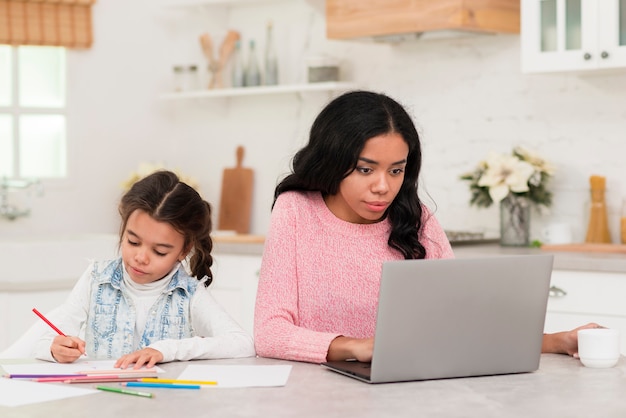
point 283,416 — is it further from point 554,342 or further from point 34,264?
point 34,264

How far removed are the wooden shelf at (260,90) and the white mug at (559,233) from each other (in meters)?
1.15

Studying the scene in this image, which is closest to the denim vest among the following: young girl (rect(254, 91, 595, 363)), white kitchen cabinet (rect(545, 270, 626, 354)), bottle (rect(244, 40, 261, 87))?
young girl (rect(254, 91, 595, 363))

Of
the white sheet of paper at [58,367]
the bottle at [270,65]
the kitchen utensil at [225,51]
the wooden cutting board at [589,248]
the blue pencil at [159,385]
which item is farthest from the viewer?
the kitchen utensil at [225,51]

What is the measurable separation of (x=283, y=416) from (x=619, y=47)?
2374 mm

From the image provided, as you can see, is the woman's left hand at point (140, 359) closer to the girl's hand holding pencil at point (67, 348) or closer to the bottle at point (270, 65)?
the girl's hand holding pencil at point (67, 348)

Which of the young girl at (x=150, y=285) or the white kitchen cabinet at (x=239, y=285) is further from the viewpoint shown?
the white kitchen cabinet at (x=239, y=285)

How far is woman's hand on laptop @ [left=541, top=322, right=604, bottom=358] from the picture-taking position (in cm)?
213

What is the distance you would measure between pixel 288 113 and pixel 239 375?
3059mm

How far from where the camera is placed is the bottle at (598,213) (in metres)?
3.83

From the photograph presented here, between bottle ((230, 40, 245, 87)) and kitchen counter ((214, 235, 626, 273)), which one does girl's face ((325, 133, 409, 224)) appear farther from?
bottle ((230, 40, 245, 87))

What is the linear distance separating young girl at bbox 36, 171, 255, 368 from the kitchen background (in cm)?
186

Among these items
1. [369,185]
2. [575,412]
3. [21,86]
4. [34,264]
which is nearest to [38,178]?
[21,86]

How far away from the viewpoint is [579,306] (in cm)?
340

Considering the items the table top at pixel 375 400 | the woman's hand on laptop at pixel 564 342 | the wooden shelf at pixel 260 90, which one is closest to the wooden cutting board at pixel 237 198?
the wooden shelf at pixel 260 90
